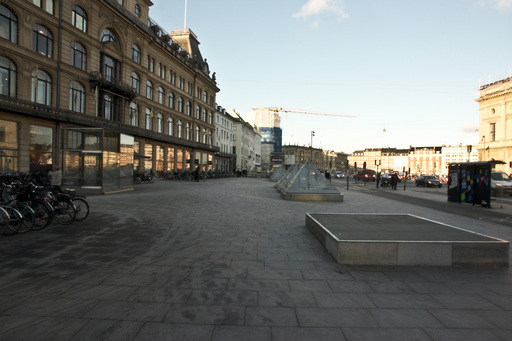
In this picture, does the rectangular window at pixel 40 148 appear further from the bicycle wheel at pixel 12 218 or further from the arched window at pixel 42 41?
the bicycle wheel at pixel 12 218

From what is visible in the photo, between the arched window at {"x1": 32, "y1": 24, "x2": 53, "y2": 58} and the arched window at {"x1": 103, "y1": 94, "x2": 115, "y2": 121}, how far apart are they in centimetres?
725

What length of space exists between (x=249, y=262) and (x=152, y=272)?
1572 mm

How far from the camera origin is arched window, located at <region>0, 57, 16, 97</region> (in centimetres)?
2181

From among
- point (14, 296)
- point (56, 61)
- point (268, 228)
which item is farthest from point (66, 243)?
point (56, 61)

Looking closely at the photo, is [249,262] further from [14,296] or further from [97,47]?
[97,47]

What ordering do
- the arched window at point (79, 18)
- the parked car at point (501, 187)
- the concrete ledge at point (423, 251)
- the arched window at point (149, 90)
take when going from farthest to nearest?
the arched window at point (149, 90) → the arched window at point (79, 18) → the parked car at point (501, 187) → the concrete ledge at point (423, 251)

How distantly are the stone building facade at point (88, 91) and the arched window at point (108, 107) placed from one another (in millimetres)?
108

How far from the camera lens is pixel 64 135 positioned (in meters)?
26.3

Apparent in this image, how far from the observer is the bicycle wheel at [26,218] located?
285 inches

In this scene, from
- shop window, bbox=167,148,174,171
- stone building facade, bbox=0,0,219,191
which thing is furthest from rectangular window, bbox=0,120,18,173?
shop window, bbox=167,148,174,171

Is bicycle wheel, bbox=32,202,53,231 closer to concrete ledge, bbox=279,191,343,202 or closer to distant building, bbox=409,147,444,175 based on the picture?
concrete ledge, bbox=279,191,343,202

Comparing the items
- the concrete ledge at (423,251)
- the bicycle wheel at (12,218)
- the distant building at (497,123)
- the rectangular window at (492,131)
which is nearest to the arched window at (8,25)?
the bicycle wheel at (12,218)

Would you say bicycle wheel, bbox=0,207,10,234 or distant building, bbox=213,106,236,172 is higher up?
distant building, bbox=213,106,236,172

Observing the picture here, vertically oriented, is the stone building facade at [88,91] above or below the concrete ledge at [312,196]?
above
